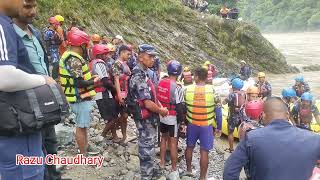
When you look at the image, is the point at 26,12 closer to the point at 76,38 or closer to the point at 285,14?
the point at 76,38

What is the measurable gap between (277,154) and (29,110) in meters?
1.53

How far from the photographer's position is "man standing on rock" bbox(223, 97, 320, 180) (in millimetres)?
2469

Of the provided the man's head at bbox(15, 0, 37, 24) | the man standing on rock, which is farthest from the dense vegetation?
the man's head at bbox(15, 0, 37, 24)

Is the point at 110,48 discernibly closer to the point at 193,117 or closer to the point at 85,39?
the point at 85,39

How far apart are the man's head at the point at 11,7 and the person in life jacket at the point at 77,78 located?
87.7 inches

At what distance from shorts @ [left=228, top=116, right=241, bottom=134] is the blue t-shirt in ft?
18.3

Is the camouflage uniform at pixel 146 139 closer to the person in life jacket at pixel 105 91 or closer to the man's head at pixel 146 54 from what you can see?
the man's head at pixel 146 54

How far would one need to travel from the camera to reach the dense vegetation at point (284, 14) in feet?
241

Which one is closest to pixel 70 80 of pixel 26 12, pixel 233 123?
pixel 26 12

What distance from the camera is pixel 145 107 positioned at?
4699 mm

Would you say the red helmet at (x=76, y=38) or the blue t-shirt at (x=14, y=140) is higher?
the red helmet at (x=76, y=38)

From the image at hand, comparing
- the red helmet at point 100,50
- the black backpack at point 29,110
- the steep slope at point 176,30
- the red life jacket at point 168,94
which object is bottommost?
the red life jacket at point 168,94

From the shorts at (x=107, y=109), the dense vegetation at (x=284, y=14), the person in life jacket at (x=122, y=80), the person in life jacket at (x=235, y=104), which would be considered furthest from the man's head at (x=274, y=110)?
the dense vegetation at (x=284, y=14)

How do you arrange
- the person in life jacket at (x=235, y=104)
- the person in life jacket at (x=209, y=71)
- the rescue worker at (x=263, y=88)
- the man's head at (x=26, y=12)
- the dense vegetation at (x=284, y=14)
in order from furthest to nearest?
the dense vegetation at (x=284, y=14)
the rescue worker at (x=263, y=88)
the person in life jacket at (x=209, y=71)
the person in life jacket at (x=235, y=104)
the man's head at (x=26, y=12)
